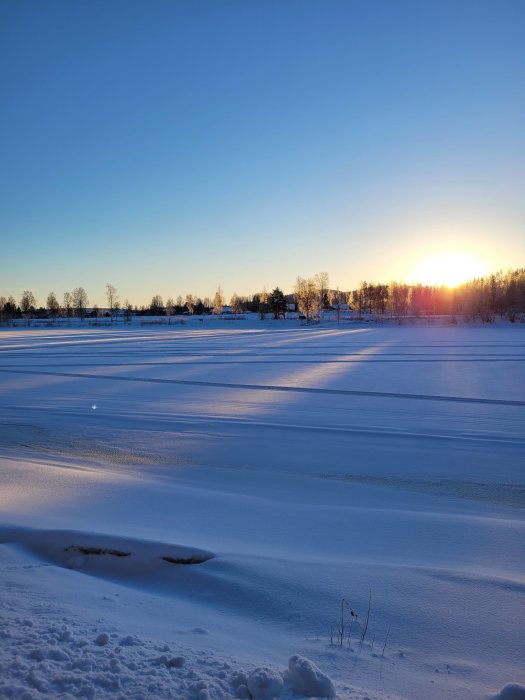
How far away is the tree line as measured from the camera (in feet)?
274

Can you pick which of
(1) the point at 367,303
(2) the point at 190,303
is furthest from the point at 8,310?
(1) the point at 367,303

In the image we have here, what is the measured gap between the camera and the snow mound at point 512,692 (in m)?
2.18

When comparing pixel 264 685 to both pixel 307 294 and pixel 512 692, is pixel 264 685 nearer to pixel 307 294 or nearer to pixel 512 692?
pixel 512 692

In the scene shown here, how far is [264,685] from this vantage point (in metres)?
2.09

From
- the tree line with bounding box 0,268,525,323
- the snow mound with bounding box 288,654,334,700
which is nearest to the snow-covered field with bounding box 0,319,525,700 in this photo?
the snow mound with bounding box 288,654,334,700

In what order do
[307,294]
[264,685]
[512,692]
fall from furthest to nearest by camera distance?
1. [307,294]
2. [512,692]
3. [264,685]

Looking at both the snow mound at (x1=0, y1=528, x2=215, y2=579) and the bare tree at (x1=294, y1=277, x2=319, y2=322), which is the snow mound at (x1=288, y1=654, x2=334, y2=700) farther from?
the bare tree at (x1=294, y1=277, x2=319, y2=322)

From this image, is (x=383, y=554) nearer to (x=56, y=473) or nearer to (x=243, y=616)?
(x=243, y=616)

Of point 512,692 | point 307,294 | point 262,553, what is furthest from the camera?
point 307,294

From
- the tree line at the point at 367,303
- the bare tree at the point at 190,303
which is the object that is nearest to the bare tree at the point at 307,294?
the tree line at the point at 367,303

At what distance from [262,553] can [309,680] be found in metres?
1.62

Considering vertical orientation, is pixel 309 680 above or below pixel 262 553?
above

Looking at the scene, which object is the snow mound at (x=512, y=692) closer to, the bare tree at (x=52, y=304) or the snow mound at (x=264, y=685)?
the snow mound at (x=264, y=685)

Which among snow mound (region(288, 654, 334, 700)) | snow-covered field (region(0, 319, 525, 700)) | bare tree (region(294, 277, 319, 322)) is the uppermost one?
bare tree (region(294, 277, 319, 322))
